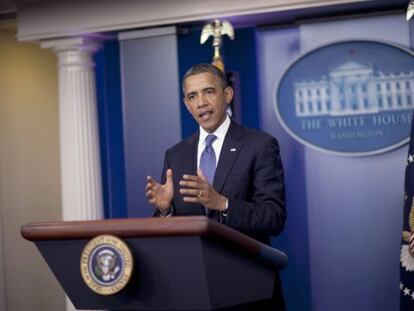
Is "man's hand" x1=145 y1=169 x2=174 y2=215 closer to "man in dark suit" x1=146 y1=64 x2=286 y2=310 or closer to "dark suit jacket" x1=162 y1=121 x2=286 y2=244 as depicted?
"man in dark suit" x1=146 y1=64 x2=286 y2=310

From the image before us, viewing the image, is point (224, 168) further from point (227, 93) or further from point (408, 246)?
point (408, 246)

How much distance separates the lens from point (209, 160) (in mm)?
2965

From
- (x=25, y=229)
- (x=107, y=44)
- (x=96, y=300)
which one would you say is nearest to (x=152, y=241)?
(x=96, y=300)

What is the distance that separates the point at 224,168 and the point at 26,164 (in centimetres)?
336

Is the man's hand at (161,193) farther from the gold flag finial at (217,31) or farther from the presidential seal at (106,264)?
the gold flag finial at (217,31)

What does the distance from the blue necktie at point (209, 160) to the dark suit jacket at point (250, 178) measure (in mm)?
37

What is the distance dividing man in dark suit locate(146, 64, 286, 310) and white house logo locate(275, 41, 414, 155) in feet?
5.29

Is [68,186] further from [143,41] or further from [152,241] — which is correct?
[152,241]

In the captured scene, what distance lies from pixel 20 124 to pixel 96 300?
3.90m

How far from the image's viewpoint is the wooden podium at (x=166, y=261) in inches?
79.7

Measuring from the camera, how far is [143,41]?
15.7 feet

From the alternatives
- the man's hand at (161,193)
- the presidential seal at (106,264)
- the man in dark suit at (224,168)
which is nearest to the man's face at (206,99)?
the man in dark suit at (224,168)

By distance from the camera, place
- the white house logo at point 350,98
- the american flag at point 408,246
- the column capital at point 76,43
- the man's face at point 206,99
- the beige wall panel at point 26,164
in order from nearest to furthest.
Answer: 1. the man's face at point 206,99
2. the american flag at point 408,246
3. the white house logo at point 350,98
4. the column capital at point 76,43
5. the beige wall panel at point 26,164

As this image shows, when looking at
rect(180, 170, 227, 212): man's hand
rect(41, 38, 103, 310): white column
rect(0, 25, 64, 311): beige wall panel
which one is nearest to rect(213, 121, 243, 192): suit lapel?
rect(180, 170, 227, 212): man's hand
